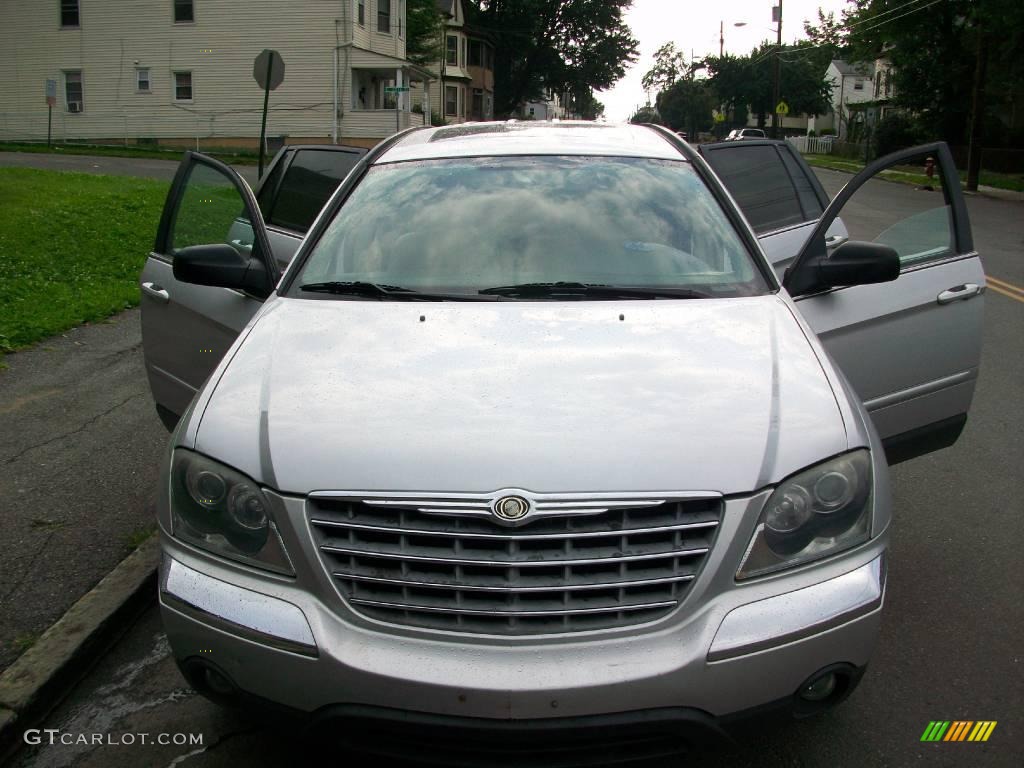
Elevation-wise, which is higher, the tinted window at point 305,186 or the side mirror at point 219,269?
the tinted window at point 305,186

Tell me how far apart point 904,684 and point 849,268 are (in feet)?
4.84

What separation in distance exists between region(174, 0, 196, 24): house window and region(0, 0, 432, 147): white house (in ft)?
0.12

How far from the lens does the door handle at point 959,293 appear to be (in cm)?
443

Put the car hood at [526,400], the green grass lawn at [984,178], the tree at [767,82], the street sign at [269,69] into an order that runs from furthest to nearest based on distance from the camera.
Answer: the tree at [767,82] < the green grass lawn at [984,178] < the street sign at [269,69] < the car hood at [526,400]

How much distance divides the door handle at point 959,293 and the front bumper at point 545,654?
207 centimetres

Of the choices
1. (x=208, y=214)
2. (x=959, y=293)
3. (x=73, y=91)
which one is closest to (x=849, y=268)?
(x=959, y=293)

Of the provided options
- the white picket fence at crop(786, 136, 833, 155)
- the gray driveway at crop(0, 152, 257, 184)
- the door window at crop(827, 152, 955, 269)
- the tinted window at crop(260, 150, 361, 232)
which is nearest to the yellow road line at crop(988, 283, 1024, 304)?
the door window at crop(827, 152, 955, 269)

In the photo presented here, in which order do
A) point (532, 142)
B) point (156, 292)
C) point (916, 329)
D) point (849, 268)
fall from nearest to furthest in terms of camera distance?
1. point (849, 268)
2. point (916, 329)
3. point (532, 142)
4. point (156, 292)

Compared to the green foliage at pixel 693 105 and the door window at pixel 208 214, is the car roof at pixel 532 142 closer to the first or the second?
the door window at pixel 208 214

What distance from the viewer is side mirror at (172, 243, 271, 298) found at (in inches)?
156

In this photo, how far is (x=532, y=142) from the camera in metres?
4.55

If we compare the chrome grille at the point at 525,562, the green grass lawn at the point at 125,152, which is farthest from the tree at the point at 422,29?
the chrome grille at the point at 525,562

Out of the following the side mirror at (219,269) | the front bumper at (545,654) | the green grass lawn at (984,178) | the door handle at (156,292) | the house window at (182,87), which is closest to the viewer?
the front bumper at (545,654)

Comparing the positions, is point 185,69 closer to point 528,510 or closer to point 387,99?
point 387,99
